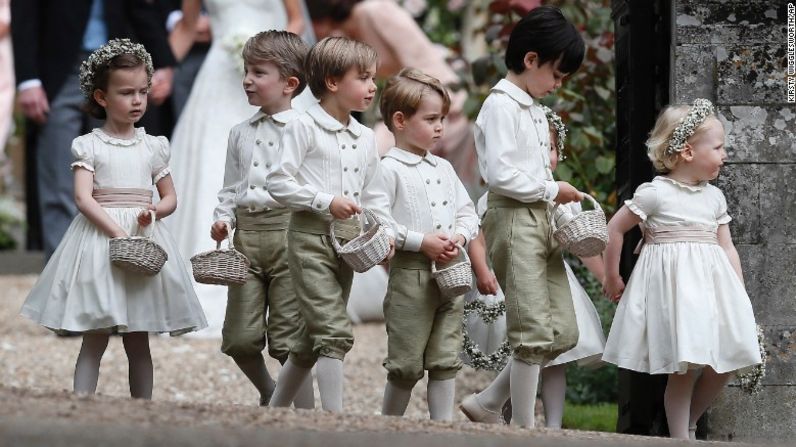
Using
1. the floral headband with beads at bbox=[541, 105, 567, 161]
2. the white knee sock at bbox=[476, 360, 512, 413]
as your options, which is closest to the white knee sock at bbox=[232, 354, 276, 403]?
the white knee sock at bbox=[476, 360, 512, 413]

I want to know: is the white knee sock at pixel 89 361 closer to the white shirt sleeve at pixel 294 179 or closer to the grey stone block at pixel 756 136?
the white shirt sleeve at pixel 294 179

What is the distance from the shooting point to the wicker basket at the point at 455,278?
5.40 meters

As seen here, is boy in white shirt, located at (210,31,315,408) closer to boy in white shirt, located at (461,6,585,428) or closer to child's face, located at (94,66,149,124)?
child's face, located at (94,66,149,124)

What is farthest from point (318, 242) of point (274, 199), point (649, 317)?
point (649, 317)

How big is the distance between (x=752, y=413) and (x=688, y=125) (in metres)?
1.02

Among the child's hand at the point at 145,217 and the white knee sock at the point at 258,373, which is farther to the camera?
the white knee sock at the point at 258,373

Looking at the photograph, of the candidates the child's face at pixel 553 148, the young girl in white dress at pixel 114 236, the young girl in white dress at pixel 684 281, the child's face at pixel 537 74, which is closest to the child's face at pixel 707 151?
the young girl in white dress at pixel 684 281

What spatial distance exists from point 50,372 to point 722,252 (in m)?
3.88

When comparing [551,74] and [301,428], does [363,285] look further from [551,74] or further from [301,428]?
[301,428]

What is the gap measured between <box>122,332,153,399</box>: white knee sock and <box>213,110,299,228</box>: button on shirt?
497 millimetres

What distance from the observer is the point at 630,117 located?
6.07 metres

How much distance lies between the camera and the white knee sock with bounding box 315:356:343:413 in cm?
540

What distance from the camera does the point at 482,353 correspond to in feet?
19.9

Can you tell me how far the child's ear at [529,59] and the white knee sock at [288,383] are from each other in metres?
1.24
